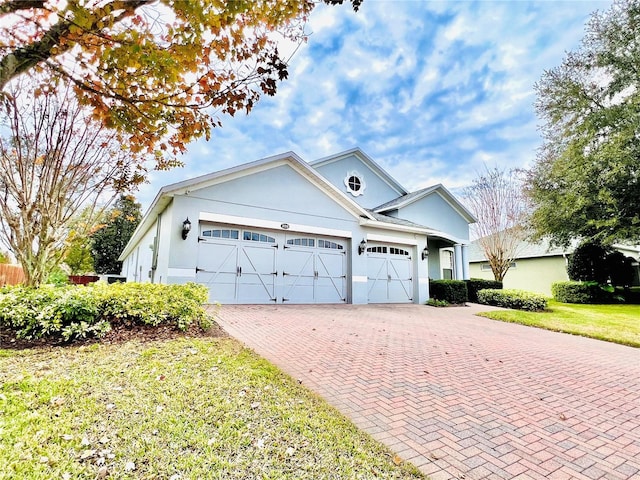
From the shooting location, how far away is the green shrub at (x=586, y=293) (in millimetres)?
17281

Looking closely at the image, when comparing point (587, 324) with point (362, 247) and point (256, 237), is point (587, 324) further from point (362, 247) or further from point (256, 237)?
point (256, 237)

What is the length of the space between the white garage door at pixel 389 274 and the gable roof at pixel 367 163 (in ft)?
17.5

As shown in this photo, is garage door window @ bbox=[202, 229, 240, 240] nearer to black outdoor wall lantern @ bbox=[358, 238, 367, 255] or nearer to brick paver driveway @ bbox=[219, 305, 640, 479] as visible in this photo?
brick paver driveway @ bbox=[219, 305, 640, 479]

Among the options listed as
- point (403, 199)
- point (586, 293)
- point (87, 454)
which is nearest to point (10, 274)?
point (87, 454)

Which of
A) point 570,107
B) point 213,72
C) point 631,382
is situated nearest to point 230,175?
point 213,72

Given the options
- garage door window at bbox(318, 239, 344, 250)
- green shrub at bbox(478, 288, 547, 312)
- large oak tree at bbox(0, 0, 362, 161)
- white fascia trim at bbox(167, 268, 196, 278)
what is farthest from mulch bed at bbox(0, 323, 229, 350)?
green shrub at bbox(478, 288, 547, 312)

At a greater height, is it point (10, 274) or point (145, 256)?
point (145, 256)

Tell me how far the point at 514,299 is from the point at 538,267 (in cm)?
1204

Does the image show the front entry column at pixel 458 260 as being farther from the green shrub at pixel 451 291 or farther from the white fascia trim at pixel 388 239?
the white fascia trim at pixel 388 239

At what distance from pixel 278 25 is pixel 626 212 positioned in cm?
1933

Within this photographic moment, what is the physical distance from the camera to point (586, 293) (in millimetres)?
17266

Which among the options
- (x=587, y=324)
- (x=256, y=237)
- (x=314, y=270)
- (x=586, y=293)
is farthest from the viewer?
(x=586, y=293)

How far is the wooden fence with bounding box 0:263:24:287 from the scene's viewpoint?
14.2 meters

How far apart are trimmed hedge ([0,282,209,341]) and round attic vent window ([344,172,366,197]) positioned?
1187 cm
